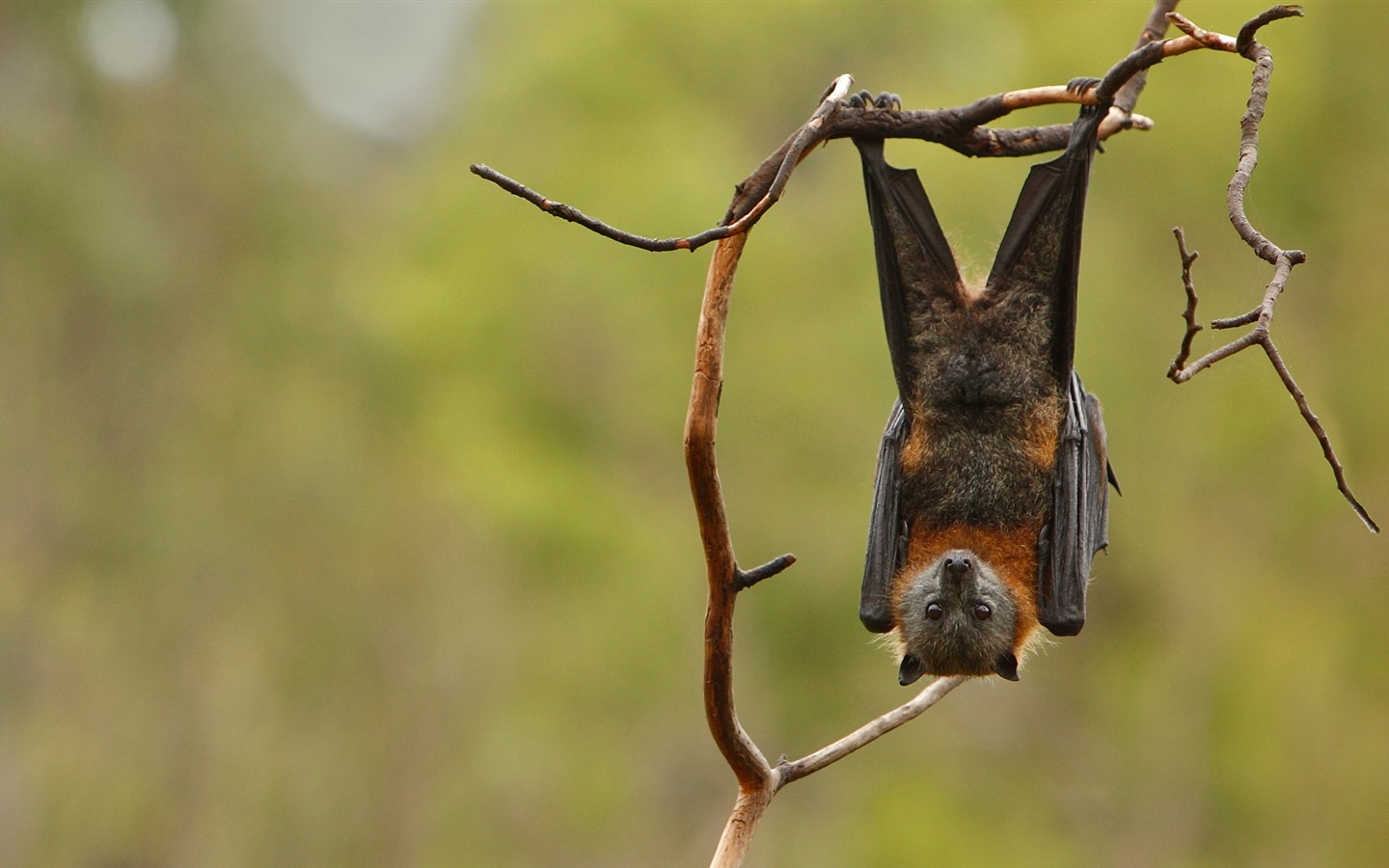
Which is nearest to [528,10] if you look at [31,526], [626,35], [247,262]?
[626,35]

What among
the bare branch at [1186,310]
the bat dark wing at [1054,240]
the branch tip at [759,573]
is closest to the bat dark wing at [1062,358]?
the bat dark wing at [1054,240]

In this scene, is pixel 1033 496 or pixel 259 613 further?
pixel 259 613

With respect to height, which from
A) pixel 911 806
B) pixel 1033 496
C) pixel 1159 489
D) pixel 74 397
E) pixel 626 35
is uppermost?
pixel 626 35

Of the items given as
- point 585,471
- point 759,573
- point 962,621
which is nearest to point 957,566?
point 962,621

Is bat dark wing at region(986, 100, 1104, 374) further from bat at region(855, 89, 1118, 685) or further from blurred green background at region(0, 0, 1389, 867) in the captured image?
blurred green background at region(0, 0, 1389, 867)

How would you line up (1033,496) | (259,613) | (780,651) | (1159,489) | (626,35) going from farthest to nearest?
(626,35), (780,651), (259,613), (1159,489), (1033,496)

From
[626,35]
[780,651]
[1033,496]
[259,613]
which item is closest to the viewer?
[1033,496]

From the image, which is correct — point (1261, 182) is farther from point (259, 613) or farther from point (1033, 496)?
point (259, 613)

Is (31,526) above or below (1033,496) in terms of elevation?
above

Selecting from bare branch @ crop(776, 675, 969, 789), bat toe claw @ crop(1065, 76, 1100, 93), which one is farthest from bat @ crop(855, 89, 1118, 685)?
bare branch @ crop(776, 675, 969, 789)
